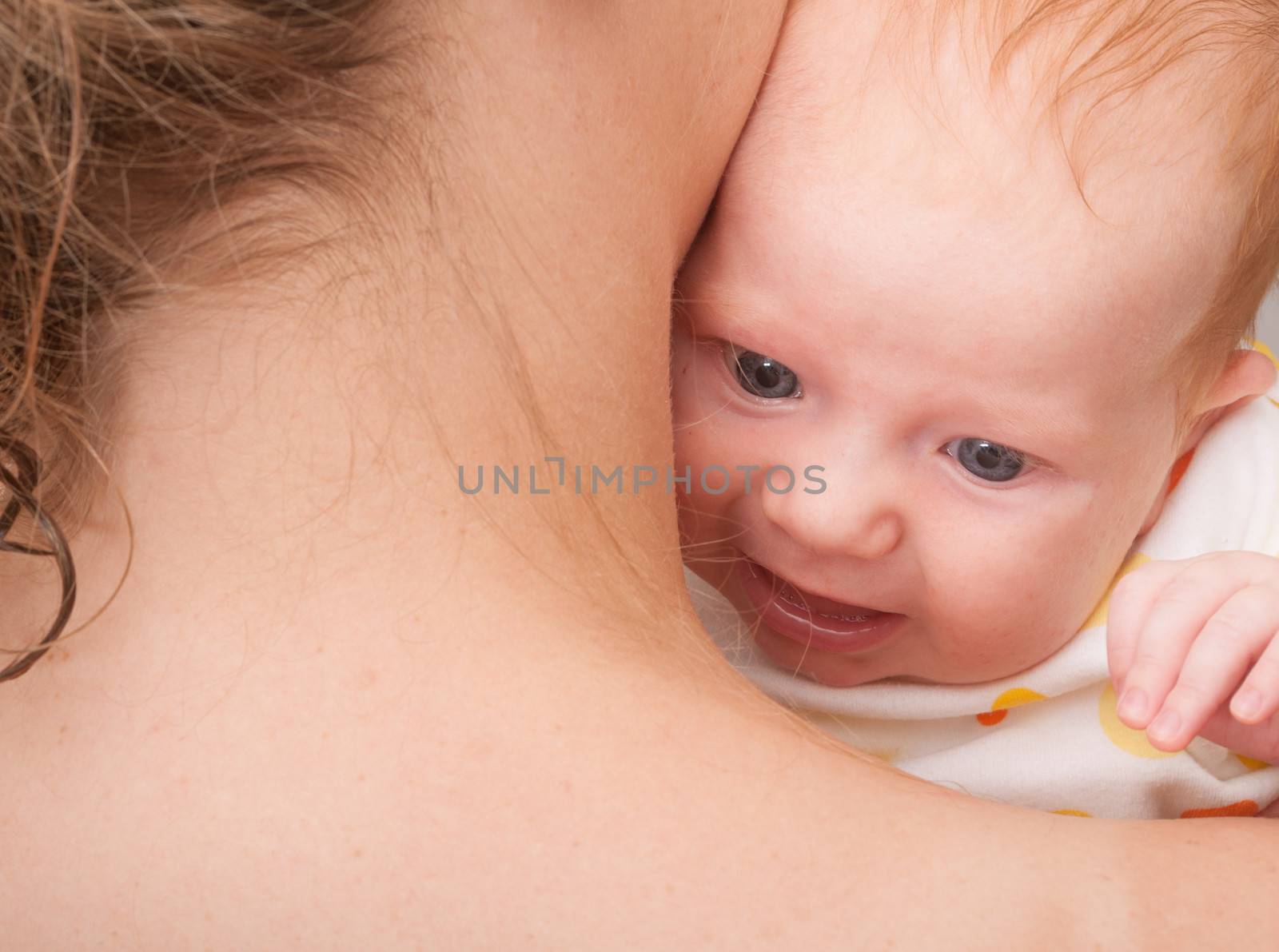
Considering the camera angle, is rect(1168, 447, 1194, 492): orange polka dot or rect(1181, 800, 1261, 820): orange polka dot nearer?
rect(1181, 800, 1261, 820): orange polka dot

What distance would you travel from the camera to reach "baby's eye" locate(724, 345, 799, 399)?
1.06m

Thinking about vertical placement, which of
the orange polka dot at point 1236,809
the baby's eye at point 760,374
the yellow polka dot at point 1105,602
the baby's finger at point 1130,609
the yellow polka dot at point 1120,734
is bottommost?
the orange polka dot at point 1236,809

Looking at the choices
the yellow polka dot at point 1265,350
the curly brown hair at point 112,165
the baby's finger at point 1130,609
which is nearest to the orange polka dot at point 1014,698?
the baby's finger at point 1130,609

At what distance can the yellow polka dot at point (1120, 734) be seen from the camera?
1.21 meters

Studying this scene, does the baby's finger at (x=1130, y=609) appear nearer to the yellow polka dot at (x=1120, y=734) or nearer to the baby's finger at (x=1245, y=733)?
the baby's finger at (x=1245, y=733)

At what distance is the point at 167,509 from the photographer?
0.64 metres

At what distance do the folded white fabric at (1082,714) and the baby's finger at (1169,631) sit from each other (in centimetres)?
24

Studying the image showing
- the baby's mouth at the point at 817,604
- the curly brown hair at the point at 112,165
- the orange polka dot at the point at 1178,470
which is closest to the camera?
the curly brown hair at the point at 112,165

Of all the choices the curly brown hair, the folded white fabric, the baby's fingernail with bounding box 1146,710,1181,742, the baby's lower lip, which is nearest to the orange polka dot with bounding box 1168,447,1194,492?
the folded white fabric

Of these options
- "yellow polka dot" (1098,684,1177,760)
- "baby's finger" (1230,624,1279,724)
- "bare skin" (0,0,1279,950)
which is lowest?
"yellow polka dot" (1098,684,1177,760)

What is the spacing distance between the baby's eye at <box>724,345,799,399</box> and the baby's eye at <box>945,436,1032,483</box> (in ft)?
0.49

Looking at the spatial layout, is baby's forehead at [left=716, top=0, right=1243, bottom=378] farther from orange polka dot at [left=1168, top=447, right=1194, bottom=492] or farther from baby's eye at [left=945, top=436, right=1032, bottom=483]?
orange polka dot at [left=1168, top=447, right=1194, bottom=492]

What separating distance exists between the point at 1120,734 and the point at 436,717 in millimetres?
871

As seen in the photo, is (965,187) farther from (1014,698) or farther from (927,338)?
(1014,698)
